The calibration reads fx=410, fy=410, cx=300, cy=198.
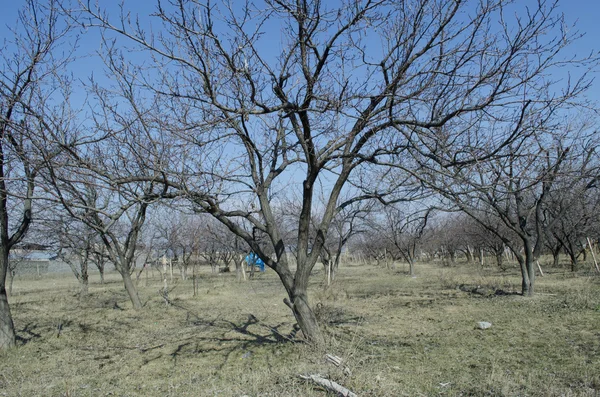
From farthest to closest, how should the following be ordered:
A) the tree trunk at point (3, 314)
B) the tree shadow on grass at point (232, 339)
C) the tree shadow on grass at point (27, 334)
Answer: the tree shadow on grass at point (27, 334) → the tree trunk at point (3, 314) → the tree shadow on grass at point (232, 339)

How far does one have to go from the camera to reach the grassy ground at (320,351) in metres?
4.38

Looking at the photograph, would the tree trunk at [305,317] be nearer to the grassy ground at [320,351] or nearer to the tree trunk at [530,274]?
the grassy ground at [320,351]

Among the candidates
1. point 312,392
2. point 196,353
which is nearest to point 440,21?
point 312,392

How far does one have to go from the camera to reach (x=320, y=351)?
5.31m

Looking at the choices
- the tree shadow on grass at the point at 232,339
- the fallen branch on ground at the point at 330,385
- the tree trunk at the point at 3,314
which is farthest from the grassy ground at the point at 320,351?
the tree trunk at the point at 3,314

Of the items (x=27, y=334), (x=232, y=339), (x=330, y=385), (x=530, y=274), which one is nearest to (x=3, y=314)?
(x=27, y=334)

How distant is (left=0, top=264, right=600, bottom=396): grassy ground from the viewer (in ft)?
14.4

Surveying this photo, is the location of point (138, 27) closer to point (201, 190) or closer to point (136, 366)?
point (201, 190)

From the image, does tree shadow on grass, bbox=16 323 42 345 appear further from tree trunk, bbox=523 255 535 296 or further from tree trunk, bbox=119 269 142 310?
tree trunk, bbox=523 255 535 296

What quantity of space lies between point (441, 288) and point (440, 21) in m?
12.8

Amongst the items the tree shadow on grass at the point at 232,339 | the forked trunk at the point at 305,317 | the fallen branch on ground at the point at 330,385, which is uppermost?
the forked trunk at the point at 305,317

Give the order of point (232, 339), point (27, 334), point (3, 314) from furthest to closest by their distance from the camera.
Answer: point (27, 334), point (232, 339), point (3, 314)

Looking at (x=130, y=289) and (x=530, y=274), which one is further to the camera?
(x=130, y=289)

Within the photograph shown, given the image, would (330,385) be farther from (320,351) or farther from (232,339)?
(232,339)
